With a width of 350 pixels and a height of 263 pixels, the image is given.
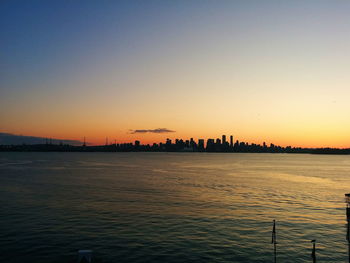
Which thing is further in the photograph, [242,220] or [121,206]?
[121,206]

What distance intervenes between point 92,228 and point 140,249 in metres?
11.5

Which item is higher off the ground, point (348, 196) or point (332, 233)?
point (348, 196)

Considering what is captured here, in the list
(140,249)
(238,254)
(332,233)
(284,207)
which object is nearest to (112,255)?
(140,249)

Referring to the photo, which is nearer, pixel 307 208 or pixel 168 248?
pixel 168 248

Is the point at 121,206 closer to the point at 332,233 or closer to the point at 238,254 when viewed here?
the point at 238,254

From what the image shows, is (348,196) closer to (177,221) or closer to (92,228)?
(177,221)

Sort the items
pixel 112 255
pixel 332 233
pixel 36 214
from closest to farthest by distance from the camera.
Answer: pixel 112 255 → pixel 332 233 → pixel 36 214

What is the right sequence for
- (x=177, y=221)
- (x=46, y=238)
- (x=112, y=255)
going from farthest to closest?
(x=177, y=221) → (x=46, y=238) → (x=112, y=255)

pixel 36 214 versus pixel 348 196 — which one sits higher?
pixel 348 196

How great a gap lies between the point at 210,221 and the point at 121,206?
1981 centimetres

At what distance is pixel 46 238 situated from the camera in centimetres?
3916

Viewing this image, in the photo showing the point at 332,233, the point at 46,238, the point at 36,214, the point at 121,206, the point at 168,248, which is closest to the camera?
the point at 168,248

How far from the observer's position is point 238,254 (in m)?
34.8

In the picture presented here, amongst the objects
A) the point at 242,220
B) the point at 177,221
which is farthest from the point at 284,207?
the point at 177,221
